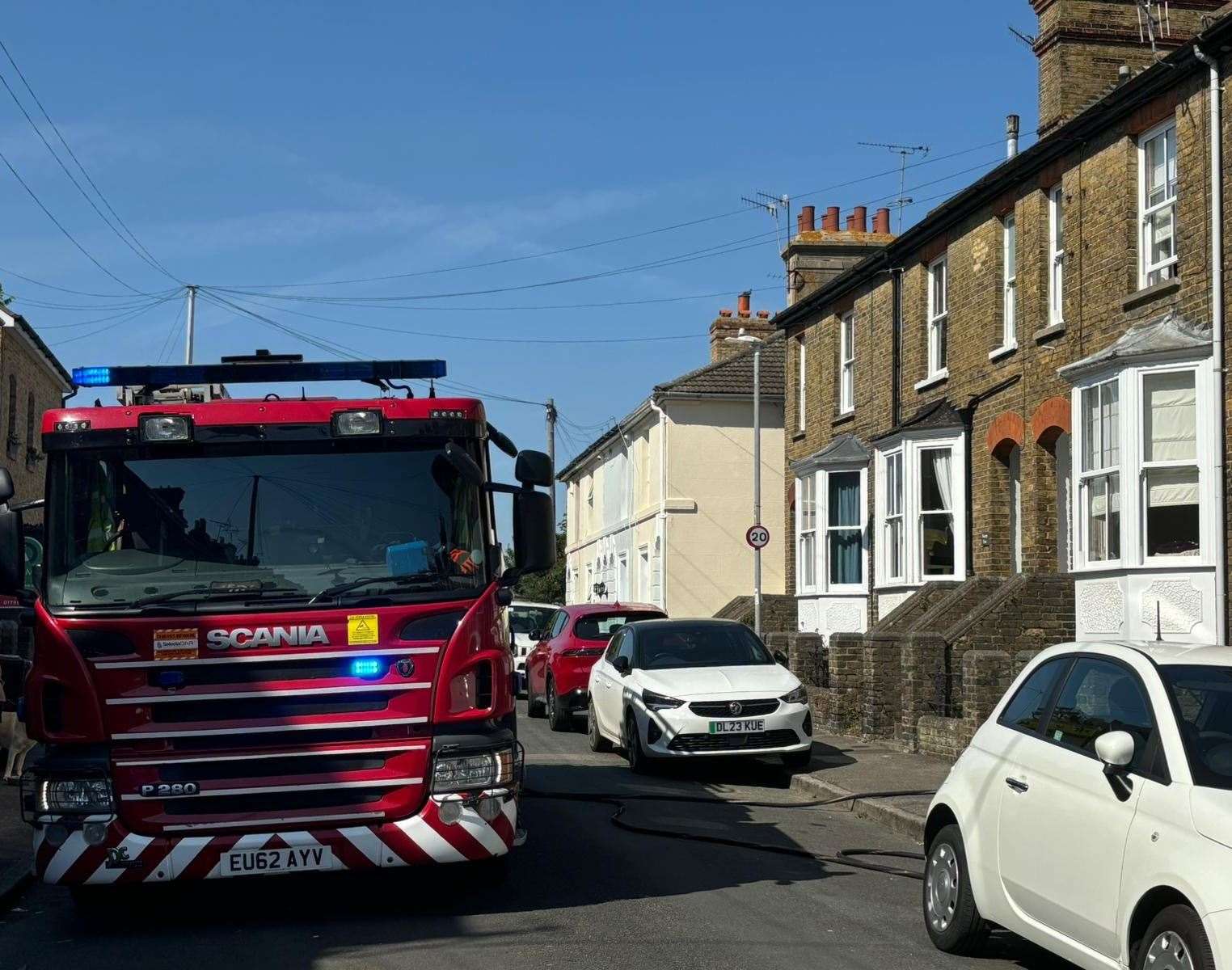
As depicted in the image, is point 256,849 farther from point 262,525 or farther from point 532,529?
point 532,529

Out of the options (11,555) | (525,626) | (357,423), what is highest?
(357,423)

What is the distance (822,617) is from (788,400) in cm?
594

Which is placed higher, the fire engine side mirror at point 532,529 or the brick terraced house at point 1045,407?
the brick terraced house at point 1045,407

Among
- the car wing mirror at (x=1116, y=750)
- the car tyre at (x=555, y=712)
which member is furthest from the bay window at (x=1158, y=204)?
the car wing mirror at (x=1116, y=750)

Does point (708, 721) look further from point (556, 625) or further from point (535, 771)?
point (556, 625)

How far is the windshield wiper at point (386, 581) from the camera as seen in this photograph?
7.66 m

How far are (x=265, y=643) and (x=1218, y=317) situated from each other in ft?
36.2

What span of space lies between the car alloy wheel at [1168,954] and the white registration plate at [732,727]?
8674 millimetres

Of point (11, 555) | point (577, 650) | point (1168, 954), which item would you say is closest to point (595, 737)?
point (577, 650)

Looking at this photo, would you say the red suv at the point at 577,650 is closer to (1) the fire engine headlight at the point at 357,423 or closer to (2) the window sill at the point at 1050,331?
(2) the window sill at the point at 1050,331

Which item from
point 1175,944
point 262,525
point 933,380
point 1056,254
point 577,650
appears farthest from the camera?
point 933,380

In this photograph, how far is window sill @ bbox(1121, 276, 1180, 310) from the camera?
15.9 m

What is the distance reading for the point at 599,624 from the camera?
65.6 feet

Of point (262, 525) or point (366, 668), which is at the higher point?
point (262, 525)
